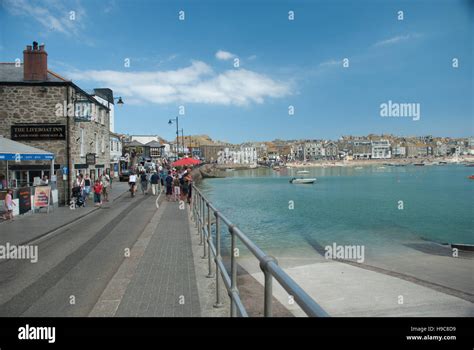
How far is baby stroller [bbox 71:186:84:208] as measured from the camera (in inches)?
770

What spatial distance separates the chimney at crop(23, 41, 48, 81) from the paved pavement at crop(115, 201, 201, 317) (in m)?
15.6

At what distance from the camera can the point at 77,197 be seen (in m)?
19.9

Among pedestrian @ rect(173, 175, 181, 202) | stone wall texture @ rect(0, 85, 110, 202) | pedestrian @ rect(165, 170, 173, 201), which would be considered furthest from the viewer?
pedestrian @ rect(165, 170, 173, 201)

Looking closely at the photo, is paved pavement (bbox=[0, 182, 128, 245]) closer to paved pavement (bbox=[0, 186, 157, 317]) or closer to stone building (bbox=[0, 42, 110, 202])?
paved pavement (bbox=[0, 186, 157, 317])

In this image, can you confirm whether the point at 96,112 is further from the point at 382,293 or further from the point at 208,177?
the point at 208,177

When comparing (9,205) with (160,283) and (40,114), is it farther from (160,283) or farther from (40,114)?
(160,283)

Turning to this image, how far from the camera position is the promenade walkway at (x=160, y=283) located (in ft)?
17.1

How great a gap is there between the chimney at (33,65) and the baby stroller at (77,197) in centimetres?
709

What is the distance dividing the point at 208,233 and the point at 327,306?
4553mm

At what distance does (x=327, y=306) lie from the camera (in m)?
10.1

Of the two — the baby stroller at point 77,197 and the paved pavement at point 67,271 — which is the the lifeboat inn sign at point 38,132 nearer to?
the baby stroller at point 77,197

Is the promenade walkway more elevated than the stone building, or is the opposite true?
the stone building

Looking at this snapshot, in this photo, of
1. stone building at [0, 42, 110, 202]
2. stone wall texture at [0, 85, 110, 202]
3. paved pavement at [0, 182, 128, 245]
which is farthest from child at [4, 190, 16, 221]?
stone wall texture at [0, 85, 110, 202]

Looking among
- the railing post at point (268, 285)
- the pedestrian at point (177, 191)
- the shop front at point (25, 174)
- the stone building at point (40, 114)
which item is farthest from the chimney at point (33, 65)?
the railing post at point (268, 285)
